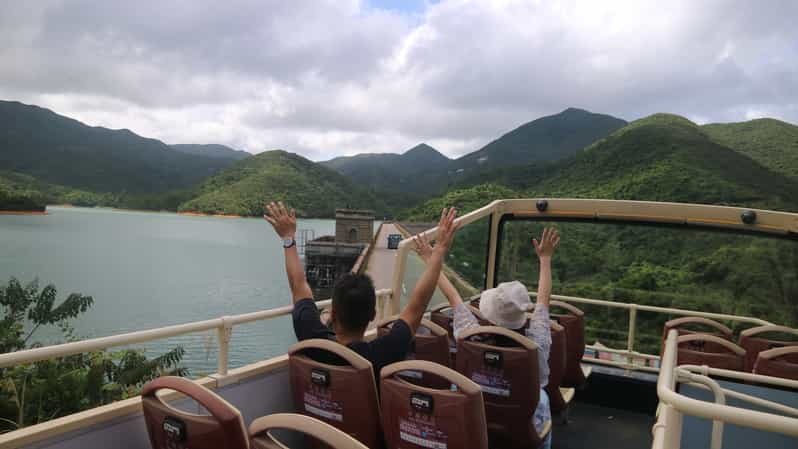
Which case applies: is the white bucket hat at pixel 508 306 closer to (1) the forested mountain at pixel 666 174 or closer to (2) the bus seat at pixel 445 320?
(2) the bus seat at pixel 445 320

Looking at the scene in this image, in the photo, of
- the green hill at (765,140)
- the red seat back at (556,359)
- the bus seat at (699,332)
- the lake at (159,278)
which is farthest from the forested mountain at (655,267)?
the green hill at (765,140)

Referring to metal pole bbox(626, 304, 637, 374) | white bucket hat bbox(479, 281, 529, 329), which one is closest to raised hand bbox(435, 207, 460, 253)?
white bucket hat bbox(479, 281, 529, 329)

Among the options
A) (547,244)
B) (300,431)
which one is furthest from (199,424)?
(547,244)

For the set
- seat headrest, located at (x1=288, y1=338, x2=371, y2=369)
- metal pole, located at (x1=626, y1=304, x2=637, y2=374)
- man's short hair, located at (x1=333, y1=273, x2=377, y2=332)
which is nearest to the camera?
seat headrest, located at (x1=288, y1=338, x2=371, y2=369)

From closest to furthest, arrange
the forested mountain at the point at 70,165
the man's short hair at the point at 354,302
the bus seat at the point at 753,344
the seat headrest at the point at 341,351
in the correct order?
the seat headrest at the point at 341,351 → the man's short hair at the point at 354,302 → the bus seat at the point at 753,344 → the forested mountain at the point at 70,165

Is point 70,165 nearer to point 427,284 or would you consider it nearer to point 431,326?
point 431,326

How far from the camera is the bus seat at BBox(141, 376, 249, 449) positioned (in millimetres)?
1430

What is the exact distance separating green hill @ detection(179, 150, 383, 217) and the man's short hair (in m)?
104

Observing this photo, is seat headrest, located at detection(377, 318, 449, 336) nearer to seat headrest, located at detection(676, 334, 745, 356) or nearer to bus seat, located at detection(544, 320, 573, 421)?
bus seat, located at detection(544, 320, 573, 421)

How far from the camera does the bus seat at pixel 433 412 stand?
1.66 m

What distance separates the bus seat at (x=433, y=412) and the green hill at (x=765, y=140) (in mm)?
66645

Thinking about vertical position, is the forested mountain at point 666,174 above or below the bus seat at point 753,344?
above

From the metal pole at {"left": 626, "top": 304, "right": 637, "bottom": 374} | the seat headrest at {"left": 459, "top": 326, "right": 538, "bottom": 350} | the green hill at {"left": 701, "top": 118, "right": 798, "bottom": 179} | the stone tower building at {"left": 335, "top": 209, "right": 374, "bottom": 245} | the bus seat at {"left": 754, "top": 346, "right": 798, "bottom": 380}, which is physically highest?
the green hill at {"left": 701, "top": 118, "right": 798, "bottom": 179}

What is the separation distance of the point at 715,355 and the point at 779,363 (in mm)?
317
